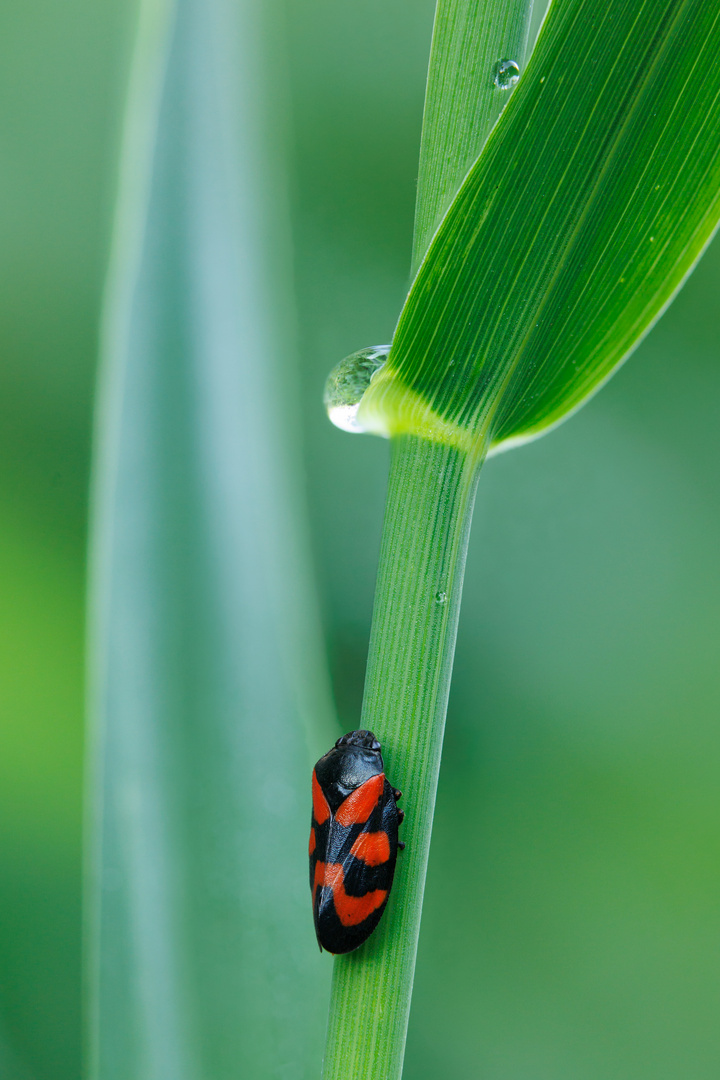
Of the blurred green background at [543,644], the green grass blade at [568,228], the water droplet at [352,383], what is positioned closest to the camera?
the green grass blade at [568,228]

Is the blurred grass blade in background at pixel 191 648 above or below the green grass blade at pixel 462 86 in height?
below

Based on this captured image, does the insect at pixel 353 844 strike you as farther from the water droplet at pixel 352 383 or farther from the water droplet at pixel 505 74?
the water droplet at pixel 505 74

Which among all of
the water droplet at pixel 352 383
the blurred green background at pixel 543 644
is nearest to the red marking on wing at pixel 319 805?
the water droplet at pixel 352 383

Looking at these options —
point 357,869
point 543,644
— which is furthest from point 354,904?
point 543,644

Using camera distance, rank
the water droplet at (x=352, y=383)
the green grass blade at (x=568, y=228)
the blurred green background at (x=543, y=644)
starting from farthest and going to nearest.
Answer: the blurred green background at (x=543, y=644) → the water droplet at (x=352, y=383) → the green grass blade at (x=568, y=228)

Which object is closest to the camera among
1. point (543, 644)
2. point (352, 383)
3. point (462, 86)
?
point (462, 86)

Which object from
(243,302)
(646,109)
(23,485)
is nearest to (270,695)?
(243,302)

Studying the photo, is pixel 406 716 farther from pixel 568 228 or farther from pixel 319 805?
pixel 568 228

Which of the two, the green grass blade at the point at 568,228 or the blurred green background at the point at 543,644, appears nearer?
the green grass blade at the point at 568,228
